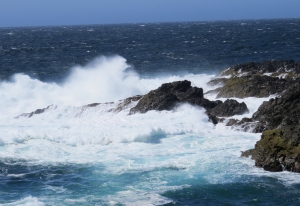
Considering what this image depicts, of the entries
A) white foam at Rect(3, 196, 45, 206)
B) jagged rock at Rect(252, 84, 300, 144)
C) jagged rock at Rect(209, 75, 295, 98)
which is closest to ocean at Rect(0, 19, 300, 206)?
white foam at Rect(3, 196, 45, 206)

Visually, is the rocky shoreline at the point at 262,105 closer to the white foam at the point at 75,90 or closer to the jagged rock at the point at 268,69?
the jagged rock at the point at 268,69

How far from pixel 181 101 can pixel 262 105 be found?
524 centimetres

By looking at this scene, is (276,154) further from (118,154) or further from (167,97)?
(167,97)

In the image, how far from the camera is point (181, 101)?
30.0 metres

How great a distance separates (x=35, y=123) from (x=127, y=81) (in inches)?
446

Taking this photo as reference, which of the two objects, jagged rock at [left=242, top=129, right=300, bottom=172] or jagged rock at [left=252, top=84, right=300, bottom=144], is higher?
jagged rock at [left=252, top=84, right=300, bottom=144]

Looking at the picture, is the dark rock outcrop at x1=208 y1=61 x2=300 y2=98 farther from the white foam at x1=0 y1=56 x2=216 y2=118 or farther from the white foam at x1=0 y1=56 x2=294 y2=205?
the white foam at x1=0 y1=56 x2=216 y2=118

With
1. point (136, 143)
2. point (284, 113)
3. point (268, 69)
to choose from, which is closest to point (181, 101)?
point (136, 143)

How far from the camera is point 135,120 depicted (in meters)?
28.9

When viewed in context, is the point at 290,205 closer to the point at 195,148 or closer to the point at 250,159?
the point at 250,159

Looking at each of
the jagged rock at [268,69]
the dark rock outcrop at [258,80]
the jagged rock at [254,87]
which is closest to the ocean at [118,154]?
the jagged rock at [254,87]

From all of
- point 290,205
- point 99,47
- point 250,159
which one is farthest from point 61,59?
point 290,205

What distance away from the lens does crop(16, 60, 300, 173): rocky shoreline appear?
802 inches

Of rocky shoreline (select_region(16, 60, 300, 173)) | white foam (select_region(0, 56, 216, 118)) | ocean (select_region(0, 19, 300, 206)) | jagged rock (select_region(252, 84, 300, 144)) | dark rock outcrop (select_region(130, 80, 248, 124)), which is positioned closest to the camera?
ocean (select_region(0, 19, 300, 206))
